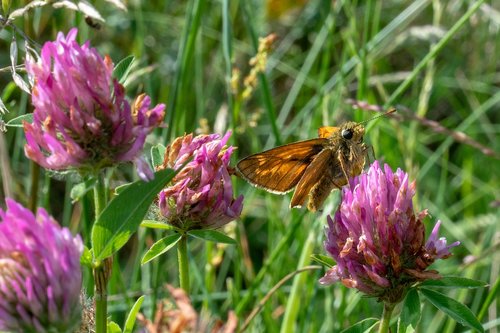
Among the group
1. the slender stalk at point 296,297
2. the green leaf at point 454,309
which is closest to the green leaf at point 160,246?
the green leaf at point 454,309

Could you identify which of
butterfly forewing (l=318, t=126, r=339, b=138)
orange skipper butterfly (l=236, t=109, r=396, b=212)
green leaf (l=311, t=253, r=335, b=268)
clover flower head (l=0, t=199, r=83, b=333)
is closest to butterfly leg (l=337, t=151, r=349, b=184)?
orange skipper butterfly (l=236, t=109, r=396, b=212)

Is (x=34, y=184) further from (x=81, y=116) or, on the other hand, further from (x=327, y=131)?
(x=81, y=116)

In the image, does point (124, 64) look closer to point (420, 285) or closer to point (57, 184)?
point (420, 285)

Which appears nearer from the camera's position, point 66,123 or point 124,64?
point 66,123

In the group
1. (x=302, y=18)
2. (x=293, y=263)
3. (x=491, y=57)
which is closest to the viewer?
(x=293, y=263)

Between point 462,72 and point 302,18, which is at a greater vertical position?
point 302,18

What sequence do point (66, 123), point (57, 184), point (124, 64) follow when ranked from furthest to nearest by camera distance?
point (57, 184) < point (124, 64) < point (66, 123)

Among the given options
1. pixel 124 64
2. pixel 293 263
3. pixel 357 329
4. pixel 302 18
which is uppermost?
pixel 302 18

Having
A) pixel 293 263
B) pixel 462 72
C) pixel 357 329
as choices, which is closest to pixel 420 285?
pixel 357 329
